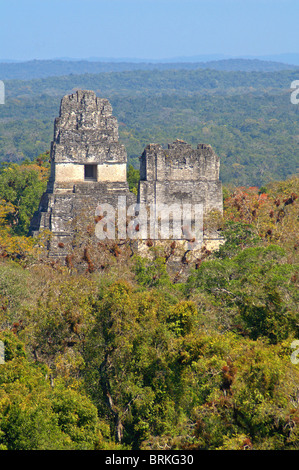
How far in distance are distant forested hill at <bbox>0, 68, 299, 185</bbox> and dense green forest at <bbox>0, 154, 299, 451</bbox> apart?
44.4m

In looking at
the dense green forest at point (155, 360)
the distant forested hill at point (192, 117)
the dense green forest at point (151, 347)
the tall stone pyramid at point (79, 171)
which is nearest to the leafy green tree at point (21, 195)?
the tall stone pyramid at point (79, 171)

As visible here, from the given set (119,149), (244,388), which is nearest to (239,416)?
(244,388)

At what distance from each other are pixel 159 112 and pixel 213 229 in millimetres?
97866

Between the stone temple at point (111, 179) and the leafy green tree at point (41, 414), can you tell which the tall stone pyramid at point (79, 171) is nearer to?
the stone temple at point (111, 179)

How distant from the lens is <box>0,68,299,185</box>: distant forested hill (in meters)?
76.7

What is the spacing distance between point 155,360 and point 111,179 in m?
10.6

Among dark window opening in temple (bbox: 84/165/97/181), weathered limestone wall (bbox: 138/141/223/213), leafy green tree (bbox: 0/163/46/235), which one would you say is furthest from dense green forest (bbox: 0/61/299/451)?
leafy green tree (bbox: 0/163/46/235)

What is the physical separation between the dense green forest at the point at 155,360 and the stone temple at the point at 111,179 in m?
4.38

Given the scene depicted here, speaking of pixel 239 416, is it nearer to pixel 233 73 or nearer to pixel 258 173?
pixel 258 173

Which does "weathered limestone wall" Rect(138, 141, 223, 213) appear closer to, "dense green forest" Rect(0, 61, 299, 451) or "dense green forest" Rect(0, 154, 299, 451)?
"dense green forest" Rect(0, 61, 299, 451)

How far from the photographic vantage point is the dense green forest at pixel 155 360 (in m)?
10.8

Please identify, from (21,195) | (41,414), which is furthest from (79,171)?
(41,414)

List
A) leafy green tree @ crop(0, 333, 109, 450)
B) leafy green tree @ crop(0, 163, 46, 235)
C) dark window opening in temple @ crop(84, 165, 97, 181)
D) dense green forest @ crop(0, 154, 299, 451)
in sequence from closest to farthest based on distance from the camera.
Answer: leafy green tree @ crop(0, 333, 109, 450), dense green forest @ crop(0, 154, 299, 451), dark window opening in temple @ crop(84, 165, 97, 181), leafy green tree @ crop(0, 163, 46, 235)

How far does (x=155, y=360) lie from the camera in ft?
40.5
